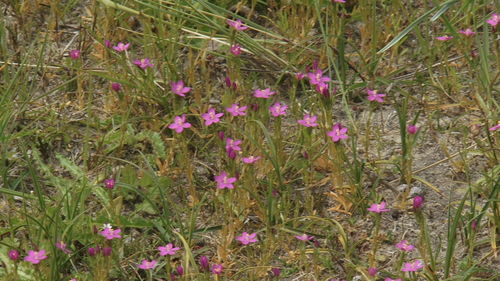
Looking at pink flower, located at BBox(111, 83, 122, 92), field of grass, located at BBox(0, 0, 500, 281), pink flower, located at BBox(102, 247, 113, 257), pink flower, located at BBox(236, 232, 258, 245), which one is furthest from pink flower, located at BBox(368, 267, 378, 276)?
pink flower, located at BBox(111, 83, 122, 92)

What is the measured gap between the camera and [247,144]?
9.32ft

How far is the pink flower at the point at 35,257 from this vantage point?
2320mm

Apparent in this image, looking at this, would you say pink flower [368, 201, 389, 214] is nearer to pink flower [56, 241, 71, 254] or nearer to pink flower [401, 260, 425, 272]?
pink flower [401, 260, 425, 272]

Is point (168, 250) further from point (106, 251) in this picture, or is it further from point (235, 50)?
point (235, 50)

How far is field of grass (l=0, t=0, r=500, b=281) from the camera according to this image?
2.53m

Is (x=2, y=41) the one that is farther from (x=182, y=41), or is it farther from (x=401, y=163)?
(x=401, y=163)

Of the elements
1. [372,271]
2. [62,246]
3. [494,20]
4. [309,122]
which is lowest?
[62,246]

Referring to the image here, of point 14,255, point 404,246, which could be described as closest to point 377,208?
point 404,246

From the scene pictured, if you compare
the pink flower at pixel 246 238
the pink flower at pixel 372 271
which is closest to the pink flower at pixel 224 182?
the pink flower at pixel 246 238

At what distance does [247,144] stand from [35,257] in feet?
2.73

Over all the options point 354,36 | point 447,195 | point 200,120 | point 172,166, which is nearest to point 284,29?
point 354,36

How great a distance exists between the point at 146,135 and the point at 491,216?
1195mm

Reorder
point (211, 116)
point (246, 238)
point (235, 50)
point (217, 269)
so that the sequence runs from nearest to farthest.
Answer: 1. point (217, 269)
2. point (246, 238)
3. point (211, 116)
4. point (235, 50)

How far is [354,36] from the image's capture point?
3496mm
